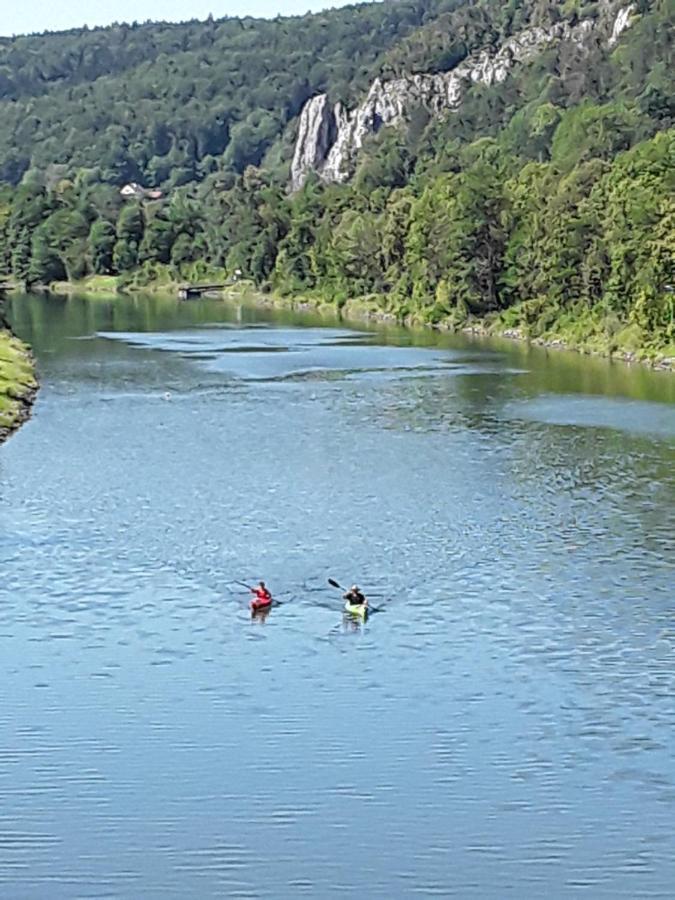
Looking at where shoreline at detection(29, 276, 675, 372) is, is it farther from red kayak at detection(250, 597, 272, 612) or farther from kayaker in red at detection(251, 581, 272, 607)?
red kayak at detection(250, 597, 272, 612)

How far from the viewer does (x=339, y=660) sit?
1001 inches

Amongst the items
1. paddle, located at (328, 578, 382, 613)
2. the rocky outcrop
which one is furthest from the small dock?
paddle, located at (328, 578, 382, 613)

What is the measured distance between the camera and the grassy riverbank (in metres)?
51.2

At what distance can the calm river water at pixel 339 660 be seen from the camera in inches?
734

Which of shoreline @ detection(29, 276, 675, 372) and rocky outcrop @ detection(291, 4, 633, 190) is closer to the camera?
shoreline @ detection(29, 276, 675, 372)

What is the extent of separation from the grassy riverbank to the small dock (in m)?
56.1

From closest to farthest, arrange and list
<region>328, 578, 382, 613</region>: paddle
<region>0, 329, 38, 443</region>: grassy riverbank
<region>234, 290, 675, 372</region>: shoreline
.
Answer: <region>328, 578, 382, 613</region>: paddle < <region>0, 329, 38, 443</region>: grassy riverbank < <region>234, 290, 675, 372</region>: shoreline

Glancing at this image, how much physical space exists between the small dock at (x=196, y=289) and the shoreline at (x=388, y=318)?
1223 millimetres

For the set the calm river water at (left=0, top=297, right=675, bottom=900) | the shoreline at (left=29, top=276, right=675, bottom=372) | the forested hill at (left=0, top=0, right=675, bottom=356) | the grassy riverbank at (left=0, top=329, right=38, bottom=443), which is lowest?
the calm river water at (left=0, top=297, right=675, bottom=900)

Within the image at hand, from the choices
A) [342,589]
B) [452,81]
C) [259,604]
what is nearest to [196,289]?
[452,81]

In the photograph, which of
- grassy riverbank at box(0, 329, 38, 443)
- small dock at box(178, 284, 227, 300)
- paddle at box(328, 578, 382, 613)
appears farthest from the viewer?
small dock at box(178, 284, 227, 300)

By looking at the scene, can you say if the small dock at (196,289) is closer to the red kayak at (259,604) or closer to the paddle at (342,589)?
the paddle at (342,589)

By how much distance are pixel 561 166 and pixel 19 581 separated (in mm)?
70219

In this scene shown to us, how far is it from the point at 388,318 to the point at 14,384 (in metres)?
46.3
